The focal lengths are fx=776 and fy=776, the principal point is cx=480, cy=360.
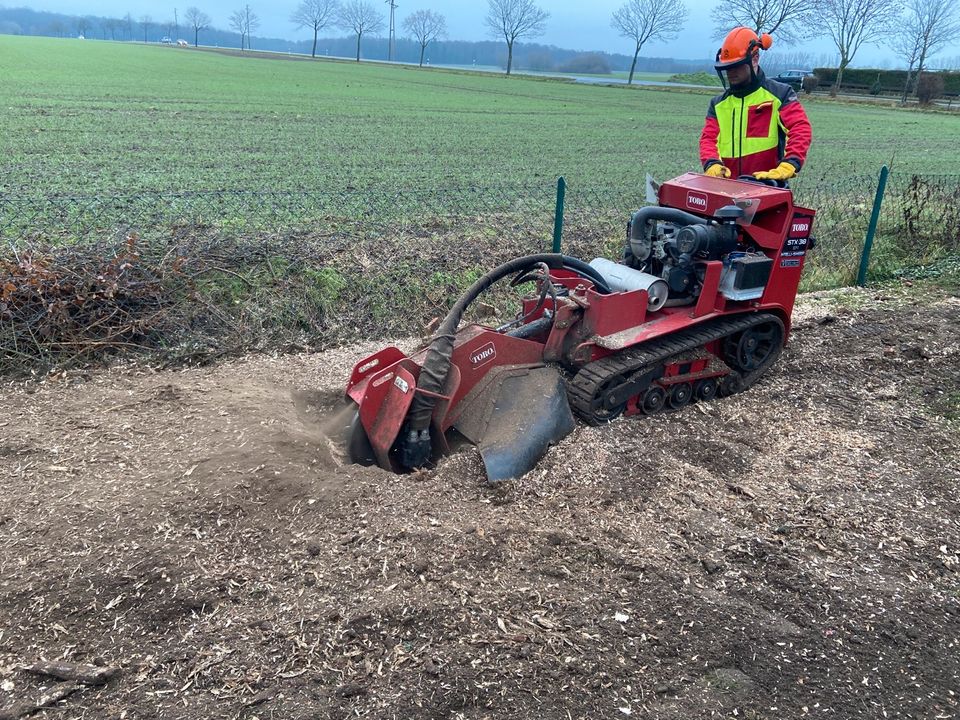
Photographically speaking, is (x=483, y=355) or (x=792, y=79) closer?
(x=483, y=355)

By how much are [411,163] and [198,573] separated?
46.8 feet

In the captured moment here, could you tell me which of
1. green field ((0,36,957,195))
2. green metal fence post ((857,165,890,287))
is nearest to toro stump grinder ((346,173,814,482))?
green metal fence post ((857,165,890,287))

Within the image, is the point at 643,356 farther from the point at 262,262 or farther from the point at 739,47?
the point at 262,262

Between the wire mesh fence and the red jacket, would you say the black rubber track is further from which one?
→ the wire mesh fence

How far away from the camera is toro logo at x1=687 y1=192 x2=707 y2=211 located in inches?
222

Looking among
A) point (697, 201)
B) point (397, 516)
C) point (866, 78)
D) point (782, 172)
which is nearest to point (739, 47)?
point (782, 172)

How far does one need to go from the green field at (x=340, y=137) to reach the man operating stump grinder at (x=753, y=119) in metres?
8.15

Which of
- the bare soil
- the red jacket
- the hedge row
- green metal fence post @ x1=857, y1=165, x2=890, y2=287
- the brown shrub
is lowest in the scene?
the bare soil

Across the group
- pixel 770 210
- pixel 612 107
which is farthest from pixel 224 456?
pixel 612 107

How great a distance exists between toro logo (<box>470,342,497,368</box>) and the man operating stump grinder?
8.42 feet

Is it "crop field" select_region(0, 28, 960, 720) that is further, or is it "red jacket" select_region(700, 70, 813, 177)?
"red jacket" select_region(700, 70, 813, 177)

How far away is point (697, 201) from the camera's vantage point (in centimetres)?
566

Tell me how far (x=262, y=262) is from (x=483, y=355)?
11.5 feet

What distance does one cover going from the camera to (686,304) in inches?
225
